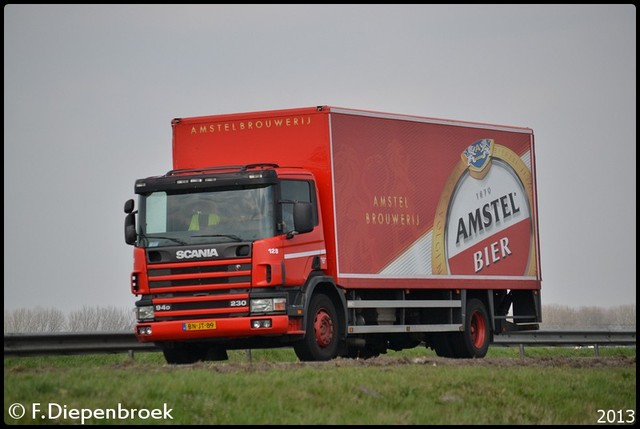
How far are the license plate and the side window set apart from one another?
5.91 feet

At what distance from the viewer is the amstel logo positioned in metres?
25.4

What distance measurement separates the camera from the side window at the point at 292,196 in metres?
20.8

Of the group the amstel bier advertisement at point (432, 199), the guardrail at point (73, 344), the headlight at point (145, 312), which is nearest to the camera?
the headlight at point (145, 312)

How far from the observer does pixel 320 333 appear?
2164 centimetres

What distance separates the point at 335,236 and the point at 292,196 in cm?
126

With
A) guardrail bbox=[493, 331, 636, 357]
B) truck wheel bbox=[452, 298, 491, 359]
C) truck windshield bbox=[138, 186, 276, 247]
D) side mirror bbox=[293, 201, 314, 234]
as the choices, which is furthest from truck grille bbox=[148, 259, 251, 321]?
guardrail bbox=[493, 331, 636, 357]

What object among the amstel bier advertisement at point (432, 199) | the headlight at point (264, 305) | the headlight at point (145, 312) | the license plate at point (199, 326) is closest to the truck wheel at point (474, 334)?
the amstel bier advertisement at point (432, 199)

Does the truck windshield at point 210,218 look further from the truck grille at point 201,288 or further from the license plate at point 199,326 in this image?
the license plate at point 199,326

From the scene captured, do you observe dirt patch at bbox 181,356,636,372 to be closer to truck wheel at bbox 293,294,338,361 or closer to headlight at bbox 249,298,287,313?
truck wheel at bbox 293,294,338,361

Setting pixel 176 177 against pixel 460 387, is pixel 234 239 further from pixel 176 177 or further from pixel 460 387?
pixel 460 387

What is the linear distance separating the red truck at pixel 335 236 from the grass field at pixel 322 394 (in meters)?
1.31

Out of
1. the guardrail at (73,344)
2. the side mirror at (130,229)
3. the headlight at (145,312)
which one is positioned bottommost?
the guardrail at (73,344)

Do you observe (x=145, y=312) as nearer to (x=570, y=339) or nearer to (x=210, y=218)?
(x=210, y=218)

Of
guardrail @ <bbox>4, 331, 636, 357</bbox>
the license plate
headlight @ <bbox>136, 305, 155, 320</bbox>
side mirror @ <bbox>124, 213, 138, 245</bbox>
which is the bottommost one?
guardrail @ <bbox>4, 331, 636, 357</bbox>
